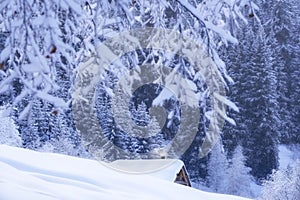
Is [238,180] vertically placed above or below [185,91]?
below

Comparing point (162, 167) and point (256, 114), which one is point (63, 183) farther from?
point (256, 114)

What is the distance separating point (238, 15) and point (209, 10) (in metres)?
0.15

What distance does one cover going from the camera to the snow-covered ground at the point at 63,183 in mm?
4758

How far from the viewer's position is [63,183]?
5.40 meters

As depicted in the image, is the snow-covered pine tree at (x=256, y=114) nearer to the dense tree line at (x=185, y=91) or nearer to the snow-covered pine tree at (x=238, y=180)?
the dense tree line at (x=185, y=91)

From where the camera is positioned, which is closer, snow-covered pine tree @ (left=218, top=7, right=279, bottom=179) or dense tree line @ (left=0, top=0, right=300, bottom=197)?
dense tree line @ (left=0, top=0, right=300, bottom=197)

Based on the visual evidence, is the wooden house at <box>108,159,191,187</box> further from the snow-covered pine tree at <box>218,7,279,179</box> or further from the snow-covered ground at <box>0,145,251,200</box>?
the snow-covered pine tree at <box>218,7,279,179</box>

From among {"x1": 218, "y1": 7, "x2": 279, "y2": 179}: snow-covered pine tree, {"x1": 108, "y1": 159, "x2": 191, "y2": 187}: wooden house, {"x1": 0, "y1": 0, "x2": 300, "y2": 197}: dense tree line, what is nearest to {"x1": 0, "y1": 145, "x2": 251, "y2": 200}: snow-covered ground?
{"x1": 0, "y1": 0, "x2": 300, "y2": 197}: dense tree line

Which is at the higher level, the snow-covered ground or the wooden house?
the snow-covered ground

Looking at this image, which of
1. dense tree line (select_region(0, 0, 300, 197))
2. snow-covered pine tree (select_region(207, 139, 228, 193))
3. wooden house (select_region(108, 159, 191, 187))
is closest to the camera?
dense tree line (select_region(0, 0, 300, 197))

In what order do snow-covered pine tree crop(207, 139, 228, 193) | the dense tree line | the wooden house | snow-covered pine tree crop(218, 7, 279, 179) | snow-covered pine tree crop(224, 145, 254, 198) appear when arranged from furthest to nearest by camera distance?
snow-covered pine tree crop(218, 7, 279, 179)
snow-covered pine tree crop(207, 139, 228, 193)
snow-covered pine tree crop(224, 145, 254, 198)
the wooden house
the dense tree line

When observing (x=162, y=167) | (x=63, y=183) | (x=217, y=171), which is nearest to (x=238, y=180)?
(x=217, y=171)

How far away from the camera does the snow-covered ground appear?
4.76m

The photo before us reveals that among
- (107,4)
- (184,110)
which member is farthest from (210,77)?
(107,4)
